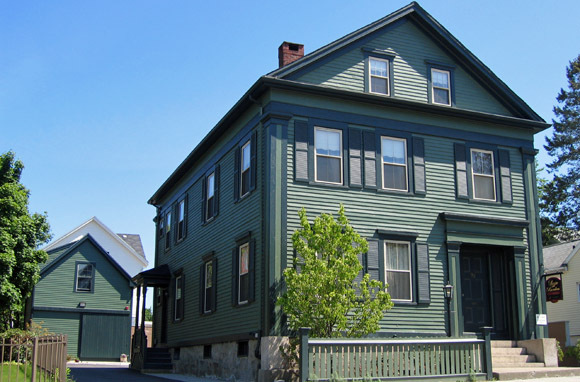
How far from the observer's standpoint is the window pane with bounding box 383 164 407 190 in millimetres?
19766

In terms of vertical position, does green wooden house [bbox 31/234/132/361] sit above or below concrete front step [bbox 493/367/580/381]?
above

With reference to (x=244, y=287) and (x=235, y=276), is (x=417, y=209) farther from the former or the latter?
(x=235, y=276)

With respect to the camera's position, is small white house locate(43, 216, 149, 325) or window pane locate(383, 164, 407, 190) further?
small white house locate(43, 216, 149, 325)

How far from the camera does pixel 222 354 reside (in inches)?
825

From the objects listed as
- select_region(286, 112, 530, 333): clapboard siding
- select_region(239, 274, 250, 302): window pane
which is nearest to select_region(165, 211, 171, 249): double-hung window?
select_region(239, 274, 250, 302): window pane

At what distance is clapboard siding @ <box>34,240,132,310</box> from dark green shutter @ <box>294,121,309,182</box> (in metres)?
20.7

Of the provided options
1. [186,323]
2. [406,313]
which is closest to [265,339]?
[406,313]

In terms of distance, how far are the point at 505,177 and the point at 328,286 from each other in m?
8.24

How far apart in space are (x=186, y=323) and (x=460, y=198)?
1173cm

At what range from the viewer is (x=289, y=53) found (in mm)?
20656

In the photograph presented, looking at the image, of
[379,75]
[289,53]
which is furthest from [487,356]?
[289,53]

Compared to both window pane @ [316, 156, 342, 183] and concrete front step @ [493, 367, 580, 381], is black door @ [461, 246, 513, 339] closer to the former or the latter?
concrete front step @ [493, 367, 580, 381]

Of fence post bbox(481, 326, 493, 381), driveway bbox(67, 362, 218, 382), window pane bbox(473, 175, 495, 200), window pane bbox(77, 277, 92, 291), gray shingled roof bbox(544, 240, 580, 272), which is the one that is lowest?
driveway bbox(67, 362, 218, 382)

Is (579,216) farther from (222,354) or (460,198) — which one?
(222,354)
